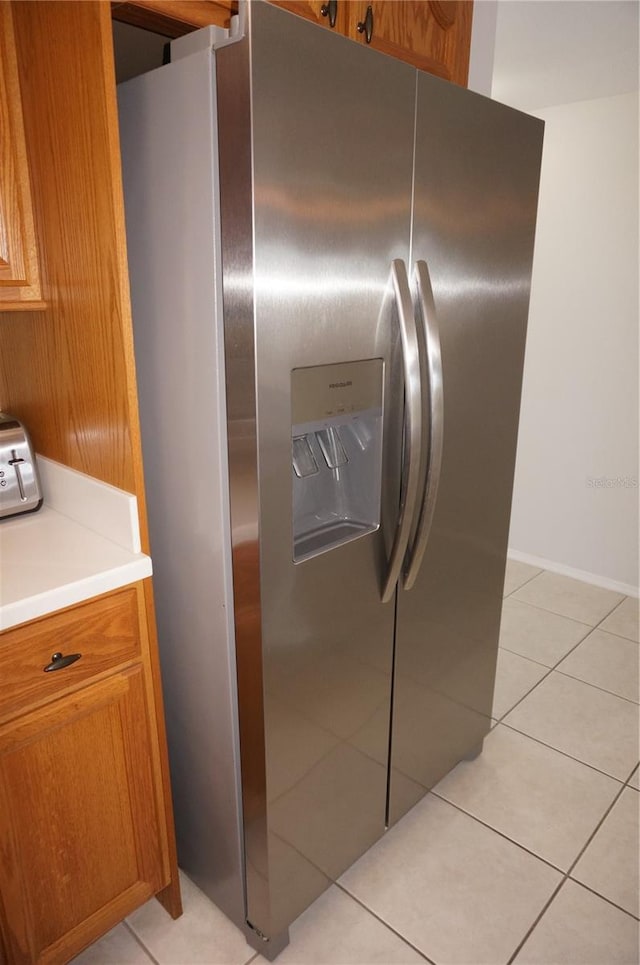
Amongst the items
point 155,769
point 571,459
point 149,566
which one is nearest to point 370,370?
point 149,566

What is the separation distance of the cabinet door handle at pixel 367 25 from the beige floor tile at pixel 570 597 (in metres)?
2.48

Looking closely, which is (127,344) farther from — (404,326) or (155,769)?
(155,769)

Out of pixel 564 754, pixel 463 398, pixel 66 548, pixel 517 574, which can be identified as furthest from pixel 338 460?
pixel 517 574

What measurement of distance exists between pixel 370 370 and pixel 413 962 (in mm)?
1325

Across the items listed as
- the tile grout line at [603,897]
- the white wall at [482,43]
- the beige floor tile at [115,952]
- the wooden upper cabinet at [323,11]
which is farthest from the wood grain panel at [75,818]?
the white wall at [482,43]

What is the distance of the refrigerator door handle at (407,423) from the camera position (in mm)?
1325

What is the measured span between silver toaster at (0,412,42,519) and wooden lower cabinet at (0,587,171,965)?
0.39 metres

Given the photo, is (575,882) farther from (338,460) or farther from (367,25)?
(367,25)

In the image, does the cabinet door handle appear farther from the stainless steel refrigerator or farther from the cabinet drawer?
the cabinet drawer

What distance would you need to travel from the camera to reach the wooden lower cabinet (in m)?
1.23

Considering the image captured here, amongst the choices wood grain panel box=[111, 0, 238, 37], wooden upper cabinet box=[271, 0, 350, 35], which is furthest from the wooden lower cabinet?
wooden upper cabinet box=[271, 0, 350, 35]

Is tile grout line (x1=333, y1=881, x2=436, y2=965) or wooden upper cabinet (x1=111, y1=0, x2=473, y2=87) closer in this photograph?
wooden upper cabinet (x1=111, y1=0, x2=473, y2=87)

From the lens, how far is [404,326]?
133cm

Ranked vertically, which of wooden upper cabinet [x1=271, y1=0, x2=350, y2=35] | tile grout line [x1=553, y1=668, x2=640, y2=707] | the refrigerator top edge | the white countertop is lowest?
tile grout line [x1=553, y1=668, x2=640, y2=707]
